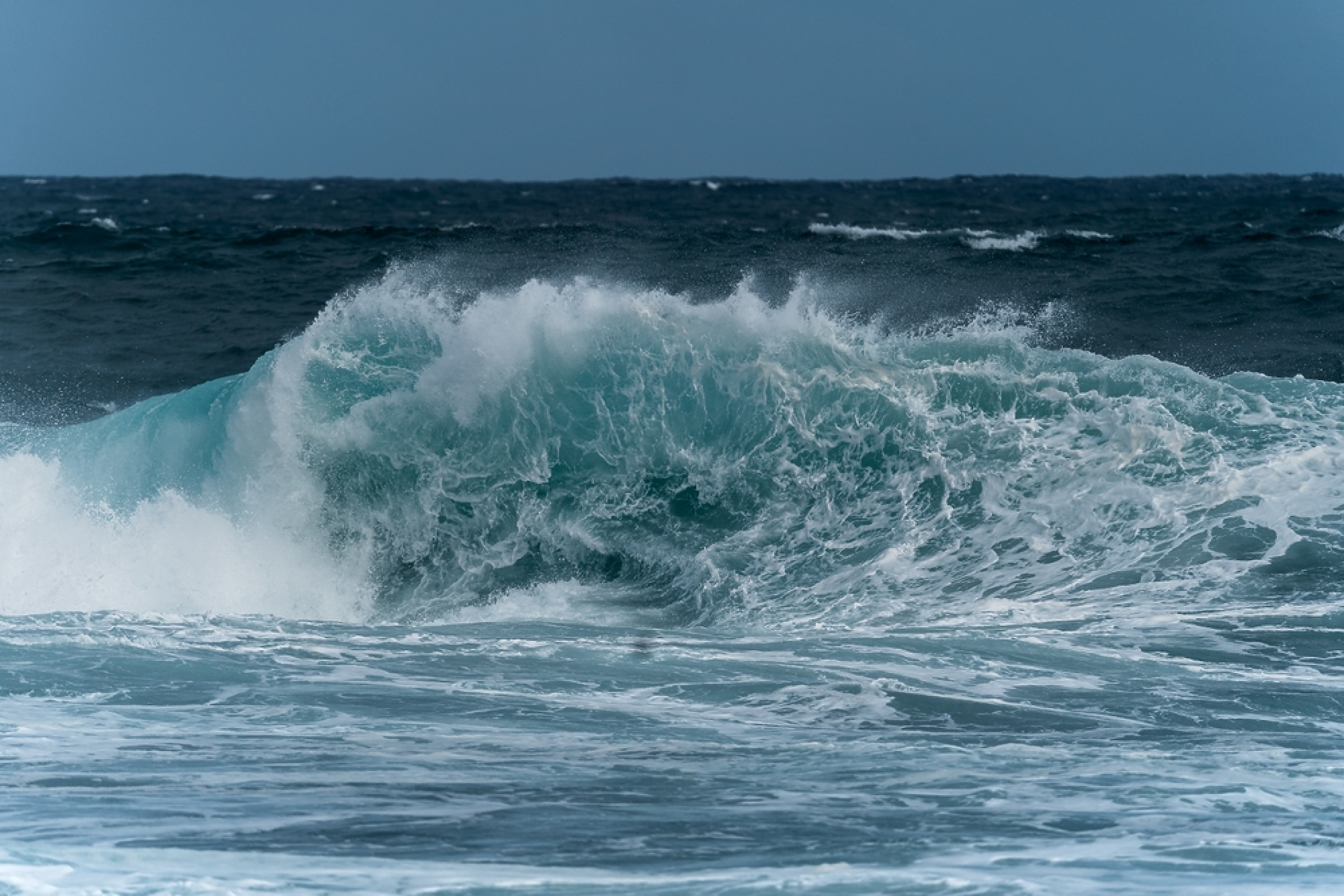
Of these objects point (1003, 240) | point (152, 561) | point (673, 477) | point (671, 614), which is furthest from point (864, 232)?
point (152, 561)

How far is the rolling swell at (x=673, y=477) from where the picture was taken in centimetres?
824

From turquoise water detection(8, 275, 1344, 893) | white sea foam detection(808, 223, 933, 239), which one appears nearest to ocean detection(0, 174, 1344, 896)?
turquoise water detection(8, 275, 1344, 893)

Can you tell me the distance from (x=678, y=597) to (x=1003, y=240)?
64.1ft

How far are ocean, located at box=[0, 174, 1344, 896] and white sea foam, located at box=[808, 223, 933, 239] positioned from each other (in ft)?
35.5

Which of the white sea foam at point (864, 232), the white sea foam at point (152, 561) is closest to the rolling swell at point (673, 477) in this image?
the white sea foam at point (152, 561)

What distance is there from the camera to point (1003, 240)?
25594 millimetres

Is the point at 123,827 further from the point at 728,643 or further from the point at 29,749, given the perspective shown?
the point at 728,643

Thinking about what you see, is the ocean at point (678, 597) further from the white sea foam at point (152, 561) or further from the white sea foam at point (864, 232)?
the white sea foam at point (864, 232)

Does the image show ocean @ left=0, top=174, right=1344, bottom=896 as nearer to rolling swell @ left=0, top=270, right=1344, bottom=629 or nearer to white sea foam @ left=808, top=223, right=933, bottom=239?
rolling swell @ left=0, top=270, right=1344, bottom=629

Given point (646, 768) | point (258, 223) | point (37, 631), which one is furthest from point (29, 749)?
point (258, 223)

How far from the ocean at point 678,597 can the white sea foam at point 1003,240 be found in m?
6.56

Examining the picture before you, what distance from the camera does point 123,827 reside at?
13.9 feet

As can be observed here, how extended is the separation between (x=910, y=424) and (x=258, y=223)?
1110 inches

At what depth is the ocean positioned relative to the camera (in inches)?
166
